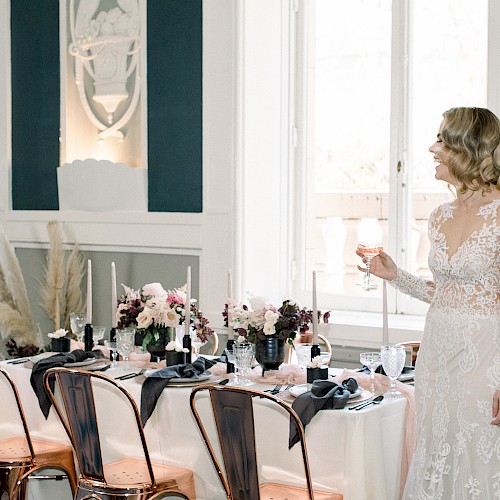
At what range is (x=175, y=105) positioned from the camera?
17.5ft

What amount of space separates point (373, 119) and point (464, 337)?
247 cm

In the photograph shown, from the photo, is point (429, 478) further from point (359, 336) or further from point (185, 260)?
point (185, 260)

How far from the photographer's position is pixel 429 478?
2896 mm

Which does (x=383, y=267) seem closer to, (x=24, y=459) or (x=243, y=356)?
(x=243, y=356)

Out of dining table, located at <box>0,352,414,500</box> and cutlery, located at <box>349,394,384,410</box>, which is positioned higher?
cutlery, located at <box>349,394,384,410</box>

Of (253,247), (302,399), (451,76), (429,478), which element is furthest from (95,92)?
(429,478)

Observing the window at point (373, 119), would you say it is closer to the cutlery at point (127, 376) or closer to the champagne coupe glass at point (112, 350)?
the champagne coupe glass at point (112, 350)

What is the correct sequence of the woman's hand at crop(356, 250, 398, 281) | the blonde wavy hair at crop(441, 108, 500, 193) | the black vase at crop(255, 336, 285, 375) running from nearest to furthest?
the blonde wavy hair at crop(441, 108, 500, 193)
the woman's hand at crop(356, 250, 398, 281)
the black vase at crop(255, 336, 285, 375)

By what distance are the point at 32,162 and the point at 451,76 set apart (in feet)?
9.07

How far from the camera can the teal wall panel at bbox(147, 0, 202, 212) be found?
17.2 feet

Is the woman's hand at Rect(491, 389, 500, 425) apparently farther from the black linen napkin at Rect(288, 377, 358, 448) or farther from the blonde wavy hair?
the blonde wavy hair

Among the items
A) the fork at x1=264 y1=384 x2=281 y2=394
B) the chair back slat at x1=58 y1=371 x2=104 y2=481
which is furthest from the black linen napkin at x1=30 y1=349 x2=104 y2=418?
the fork at x1=264 y1=384 x2=281 y2=394

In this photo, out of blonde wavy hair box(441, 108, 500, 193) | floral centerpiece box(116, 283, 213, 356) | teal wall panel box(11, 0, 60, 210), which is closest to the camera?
blonde wavy hair box(441, 108, 500, 193)

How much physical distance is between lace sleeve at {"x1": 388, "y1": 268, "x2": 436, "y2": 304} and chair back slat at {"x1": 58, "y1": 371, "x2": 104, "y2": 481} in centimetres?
115
